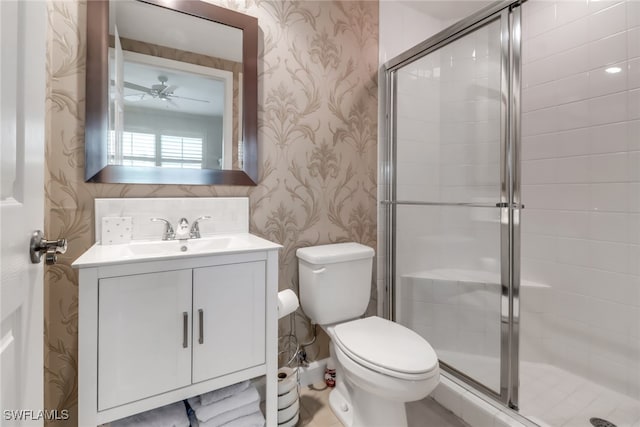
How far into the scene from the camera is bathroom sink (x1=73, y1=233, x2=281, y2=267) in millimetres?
985

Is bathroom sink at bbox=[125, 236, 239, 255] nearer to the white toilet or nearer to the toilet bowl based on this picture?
the white toilet

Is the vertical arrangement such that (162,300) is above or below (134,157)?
below

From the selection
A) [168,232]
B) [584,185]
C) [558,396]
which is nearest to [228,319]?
[168,232]

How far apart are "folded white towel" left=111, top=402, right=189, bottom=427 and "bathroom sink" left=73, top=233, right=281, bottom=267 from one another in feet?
1.89

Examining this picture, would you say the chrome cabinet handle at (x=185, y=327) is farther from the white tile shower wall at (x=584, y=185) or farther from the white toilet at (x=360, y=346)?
the white tile shower wall at (x=584, y=185)

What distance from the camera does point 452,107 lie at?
1.75 metres

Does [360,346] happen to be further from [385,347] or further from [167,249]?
[167,249]

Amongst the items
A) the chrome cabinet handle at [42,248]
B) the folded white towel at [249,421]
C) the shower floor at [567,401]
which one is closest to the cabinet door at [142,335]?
the folded white towel at [249,421]

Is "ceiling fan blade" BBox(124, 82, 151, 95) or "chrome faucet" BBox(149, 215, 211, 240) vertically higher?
"ceiling fan blade" BBox(124, 82, 151, 95)

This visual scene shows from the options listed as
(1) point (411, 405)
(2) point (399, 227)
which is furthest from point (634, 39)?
(1) point (411, 405)

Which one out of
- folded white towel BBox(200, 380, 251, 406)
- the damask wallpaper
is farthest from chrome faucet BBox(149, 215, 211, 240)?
folded white towel BBox(200, 380, 251, 406)

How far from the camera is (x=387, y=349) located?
1255mm

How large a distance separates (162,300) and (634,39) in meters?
→ 2.31

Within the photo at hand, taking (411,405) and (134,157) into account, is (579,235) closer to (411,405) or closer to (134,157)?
(411,405)
